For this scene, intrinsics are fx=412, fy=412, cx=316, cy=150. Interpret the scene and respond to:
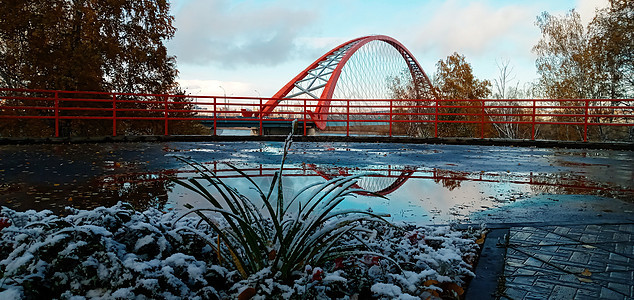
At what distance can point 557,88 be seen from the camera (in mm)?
27906

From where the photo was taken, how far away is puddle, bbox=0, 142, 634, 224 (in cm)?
411

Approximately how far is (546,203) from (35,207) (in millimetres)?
5035

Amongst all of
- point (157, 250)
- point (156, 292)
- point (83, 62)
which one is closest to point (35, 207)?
point (157, 250)

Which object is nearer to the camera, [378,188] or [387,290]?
[387,290]

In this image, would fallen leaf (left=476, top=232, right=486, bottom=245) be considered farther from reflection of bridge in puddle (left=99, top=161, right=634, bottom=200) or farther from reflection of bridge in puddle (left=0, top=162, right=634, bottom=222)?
reflection of bridge in puddle (left=99, top=161, right=634, bottom=200)

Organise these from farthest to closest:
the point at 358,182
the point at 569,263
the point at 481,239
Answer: the point at 358,182, the point at 481,239, the point at 569,263

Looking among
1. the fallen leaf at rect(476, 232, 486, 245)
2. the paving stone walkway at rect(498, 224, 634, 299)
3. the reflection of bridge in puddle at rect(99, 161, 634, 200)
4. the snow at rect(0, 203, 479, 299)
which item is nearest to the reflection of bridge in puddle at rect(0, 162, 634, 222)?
the reflection of bridge in puddle at rect(99, 161, 634, 200)

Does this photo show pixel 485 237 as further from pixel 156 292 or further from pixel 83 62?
pixel 83 62

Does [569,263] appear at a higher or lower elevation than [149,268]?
lower

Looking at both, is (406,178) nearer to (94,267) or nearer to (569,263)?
(569,263)

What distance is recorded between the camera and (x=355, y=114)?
13.9m

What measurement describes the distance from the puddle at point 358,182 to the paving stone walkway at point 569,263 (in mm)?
798

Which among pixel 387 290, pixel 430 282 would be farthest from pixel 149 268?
pixel 430 282

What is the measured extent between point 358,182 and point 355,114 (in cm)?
809
